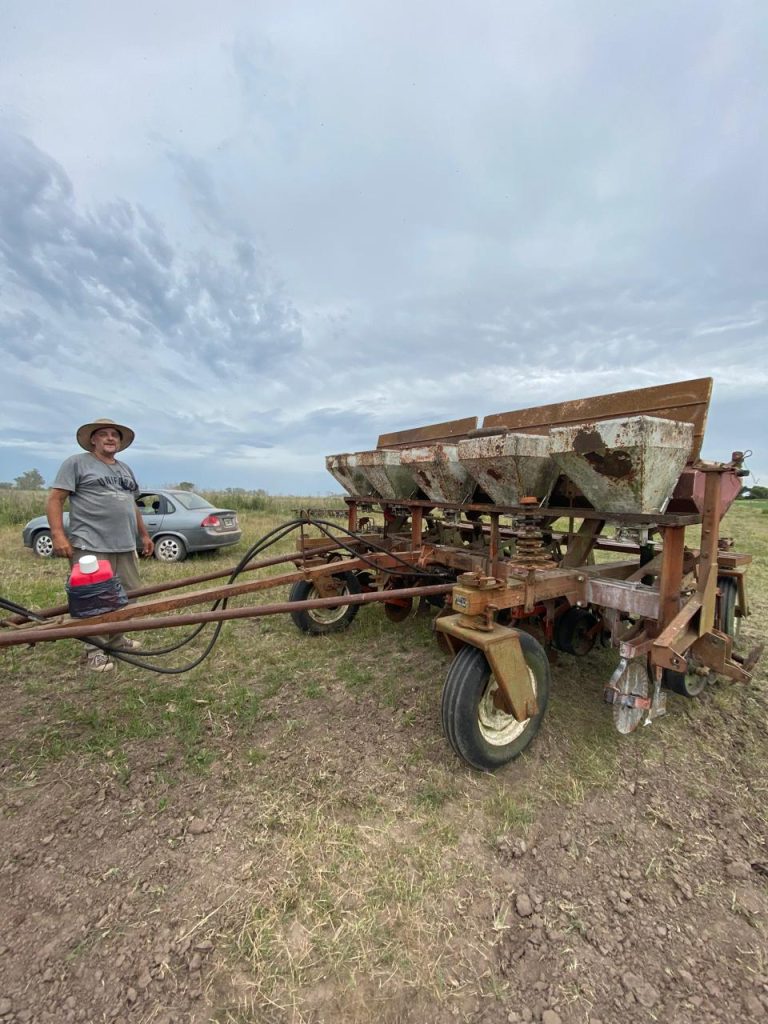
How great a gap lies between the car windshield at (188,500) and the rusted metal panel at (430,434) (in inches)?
199

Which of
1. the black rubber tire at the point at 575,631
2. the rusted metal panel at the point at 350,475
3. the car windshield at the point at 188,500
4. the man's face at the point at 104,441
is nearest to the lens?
the man's face at the point at 104,441

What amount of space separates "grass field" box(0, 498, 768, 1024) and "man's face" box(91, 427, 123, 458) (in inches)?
72.1

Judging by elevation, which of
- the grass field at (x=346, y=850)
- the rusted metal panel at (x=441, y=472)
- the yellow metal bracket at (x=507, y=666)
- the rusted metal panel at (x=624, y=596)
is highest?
the rusted metal panel at (x=441, y=472)

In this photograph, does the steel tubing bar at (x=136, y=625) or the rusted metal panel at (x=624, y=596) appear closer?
the steel tubing bar at (x=136, y=625)

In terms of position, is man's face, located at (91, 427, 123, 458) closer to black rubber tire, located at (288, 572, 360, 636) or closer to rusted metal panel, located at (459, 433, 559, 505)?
black rubber tire, located at (288, 572, 360, 636)

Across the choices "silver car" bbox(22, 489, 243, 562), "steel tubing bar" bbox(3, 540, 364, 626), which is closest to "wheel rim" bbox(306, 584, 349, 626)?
"steel tubing bar" bbox(3, 540, 364, 626)

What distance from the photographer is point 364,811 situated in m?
2.39

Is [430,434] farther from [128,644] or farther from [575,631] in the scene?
[128,644]

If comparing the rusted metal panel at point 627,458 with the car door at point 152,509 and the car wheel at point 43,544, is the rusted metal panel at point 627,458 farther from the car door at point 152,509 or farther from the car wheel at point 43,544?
the car wheel at point 43,544

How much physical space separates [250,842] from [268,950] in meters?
0.53

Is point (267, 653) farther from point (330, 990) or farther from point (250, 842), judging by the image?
point (330, 990)

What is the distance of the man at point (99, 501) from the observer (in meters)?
3.75

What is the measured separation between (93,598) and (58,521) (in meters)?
1.53

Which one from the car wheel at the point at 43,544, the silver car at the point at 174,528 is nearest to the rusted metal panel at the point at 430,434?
the silver car at the point at 174,528
